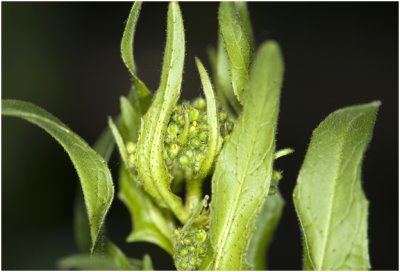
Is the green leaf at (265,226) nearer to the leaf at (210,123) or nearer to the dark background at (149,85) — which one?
the leaf at (210,123)

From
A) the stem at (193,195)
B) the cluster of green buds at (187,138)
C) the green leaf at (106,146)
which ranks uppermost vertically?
the cluster of green buds at (187,138)

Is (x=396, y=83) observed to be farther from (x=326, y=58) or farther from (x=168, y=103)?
(x=168, y=103)

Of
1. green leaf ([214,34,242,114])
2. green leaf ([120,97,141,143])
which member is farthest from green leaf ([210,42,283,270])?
green leaf ([214,34,242,114])

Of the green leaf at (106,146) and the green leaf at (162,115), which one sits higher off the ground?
the green leaf at (162,115)

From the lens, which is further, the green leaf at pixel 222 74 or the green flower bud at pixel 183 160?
the green leaf at pixel 222 74

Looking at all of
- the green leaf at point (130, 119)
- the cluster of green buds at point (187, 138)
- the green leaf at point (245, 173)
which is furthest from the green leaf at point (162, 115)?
the green leaf at point (130, 119)

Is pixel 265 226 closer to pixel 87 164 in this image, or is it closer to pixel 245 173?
pixel 245 173

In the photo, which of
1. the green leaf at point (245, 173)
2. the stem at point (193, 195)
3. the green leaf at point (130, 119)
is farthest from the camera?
the green leaf at point (130, 119)

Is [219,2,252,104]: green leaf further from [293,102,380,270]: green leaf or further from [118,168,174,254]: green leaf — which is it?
Answer: [118,168,174,254]: green leaf

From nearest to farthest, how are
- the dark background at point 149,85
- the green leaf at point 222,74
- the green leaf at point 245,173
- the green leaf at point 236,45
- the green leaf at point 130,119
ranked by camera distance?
the green leaf at point 245,173
the green leaf at point 236,45
the green leaf at point 130,119
the green leaf at point 222,74
the dark background at point 149,85
